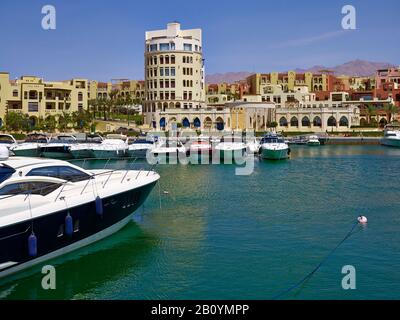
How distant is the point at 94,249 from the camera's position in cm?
2155

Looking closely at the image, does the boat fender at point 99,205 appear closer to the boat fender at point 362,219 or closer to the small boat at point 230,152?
the boat fender at point 362,219

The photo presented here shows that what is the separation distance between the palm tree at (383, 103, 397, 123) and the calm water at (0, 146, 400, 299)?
92647 millimetres

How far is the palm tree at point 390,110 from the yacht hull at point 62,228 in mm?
109606

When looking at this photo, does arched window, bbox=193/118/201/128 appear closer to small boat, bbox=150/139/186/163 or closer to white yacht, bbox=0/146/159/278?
small boat, bbox=150/139/186/163

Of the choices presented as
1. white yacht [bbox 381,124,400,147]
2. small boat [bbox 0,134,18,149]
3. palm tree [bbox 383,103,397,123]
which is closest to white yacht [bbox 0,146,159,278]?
small boat [bbox 0,134,18,149]

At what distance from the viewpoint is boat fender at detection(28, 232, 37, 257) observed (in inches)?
699

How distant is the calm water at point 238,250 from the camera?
1747 cm

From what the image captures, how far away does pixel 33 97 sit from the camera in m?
114

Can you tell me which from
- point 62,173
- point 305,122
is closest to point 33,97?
point 305,122

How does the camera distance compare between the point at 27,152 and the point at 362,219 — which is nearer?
the point at 362,219

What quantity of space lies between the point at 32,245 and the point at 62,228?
1837 mm

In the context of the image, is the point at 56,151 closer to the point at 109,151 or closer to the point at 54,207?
the point at 109,151
